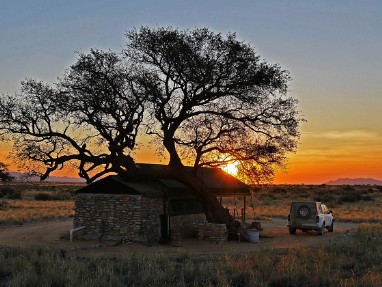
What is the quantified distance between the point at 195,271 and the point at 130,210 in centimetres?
1124

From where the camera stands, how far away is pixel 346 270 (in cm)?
1758

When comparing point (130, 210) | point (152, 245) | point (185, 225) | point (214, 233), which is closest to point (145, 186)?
point (130, 210)

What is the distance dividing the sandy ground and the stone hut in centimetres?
97

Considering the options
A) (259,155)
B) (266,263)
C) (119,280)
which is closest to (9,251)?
(119,280)

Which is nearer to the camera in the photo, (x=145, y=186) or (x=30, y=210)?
(x=145, y=186)

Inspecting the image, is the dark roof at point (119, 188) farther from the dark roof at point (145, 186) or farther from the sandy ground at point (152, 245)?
the sandy ground at point (152, 245)

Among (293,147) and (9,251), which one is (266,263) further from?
(293,147)

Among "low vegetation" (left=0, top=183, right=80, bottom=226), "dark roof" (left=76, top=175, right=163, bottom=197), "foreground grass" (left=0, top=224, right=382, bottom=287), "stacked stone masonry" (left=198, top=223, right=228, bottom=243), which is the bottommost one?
"foreground grass" (left=0, top=224, right=382, bottom=287)

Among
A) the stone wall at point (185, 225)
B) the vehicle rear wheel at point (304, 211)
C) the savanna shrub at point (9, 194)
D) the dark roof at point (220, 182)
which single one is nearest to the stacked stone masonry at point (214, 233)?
the stone wall at point (185, 225)

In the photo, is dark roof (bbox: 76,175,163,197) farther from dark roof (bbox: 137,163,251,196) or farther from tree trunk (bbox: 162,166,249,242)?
dark roof (bbox: 137,163,251,196)

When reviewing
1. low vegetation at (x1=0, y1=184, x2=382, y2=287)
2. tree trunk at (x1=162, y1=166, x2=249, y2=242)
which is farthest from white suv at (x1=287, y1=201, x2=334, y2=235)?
low vegetation at (x1=0, y1=184, x2=382, y2=287)

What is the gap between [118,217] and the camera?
2764 cm

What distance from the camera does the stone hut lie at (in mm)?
27203

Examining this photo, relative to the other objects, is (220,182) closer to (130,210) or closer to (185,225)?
(185,225)
